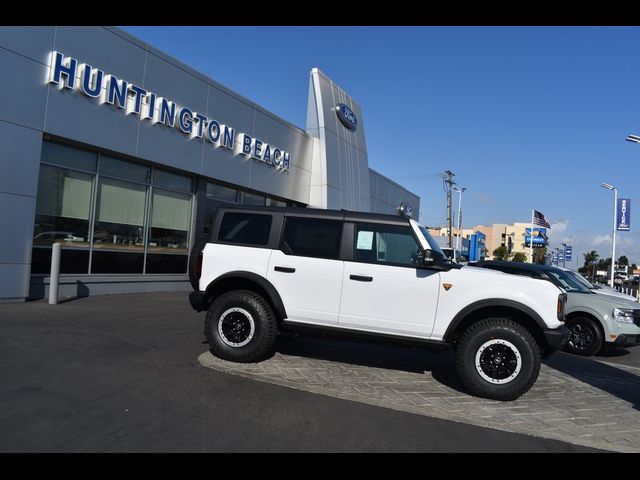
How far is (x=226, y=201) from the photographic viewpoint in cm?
1586

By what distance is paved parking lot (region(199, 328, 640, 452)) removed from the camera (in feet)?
15.5

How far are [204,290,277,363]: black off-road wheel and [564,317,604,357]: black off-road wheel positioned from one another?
20.2ft

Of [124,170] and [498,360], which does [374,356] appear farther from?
[124,170]

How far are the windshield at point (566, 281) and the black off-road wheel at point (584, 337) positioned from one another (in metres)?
0.67

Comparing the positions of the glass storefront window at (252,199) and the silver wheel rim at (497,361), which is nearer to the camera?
the silver wheel rim at (497,361)

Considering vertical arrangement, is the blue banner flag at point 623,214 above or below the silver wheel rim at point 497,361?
above

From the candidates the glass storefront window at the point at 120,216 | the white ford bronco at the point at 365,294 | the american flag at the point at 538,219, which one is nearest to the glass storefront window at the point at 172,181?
the glass storefront window at the point at 120,216

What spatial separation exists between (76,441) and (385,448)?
7.75 ft

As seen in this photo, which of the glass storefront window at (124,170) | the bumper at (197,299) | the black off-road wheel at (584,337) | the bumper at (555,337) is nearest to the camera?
the bumper at (555,337)

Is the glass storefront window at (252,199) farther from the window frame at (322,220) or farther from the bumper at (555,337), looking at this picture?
the bumper at (555,337)

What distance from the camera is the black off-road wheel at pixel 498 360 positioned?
5312 millimetres
